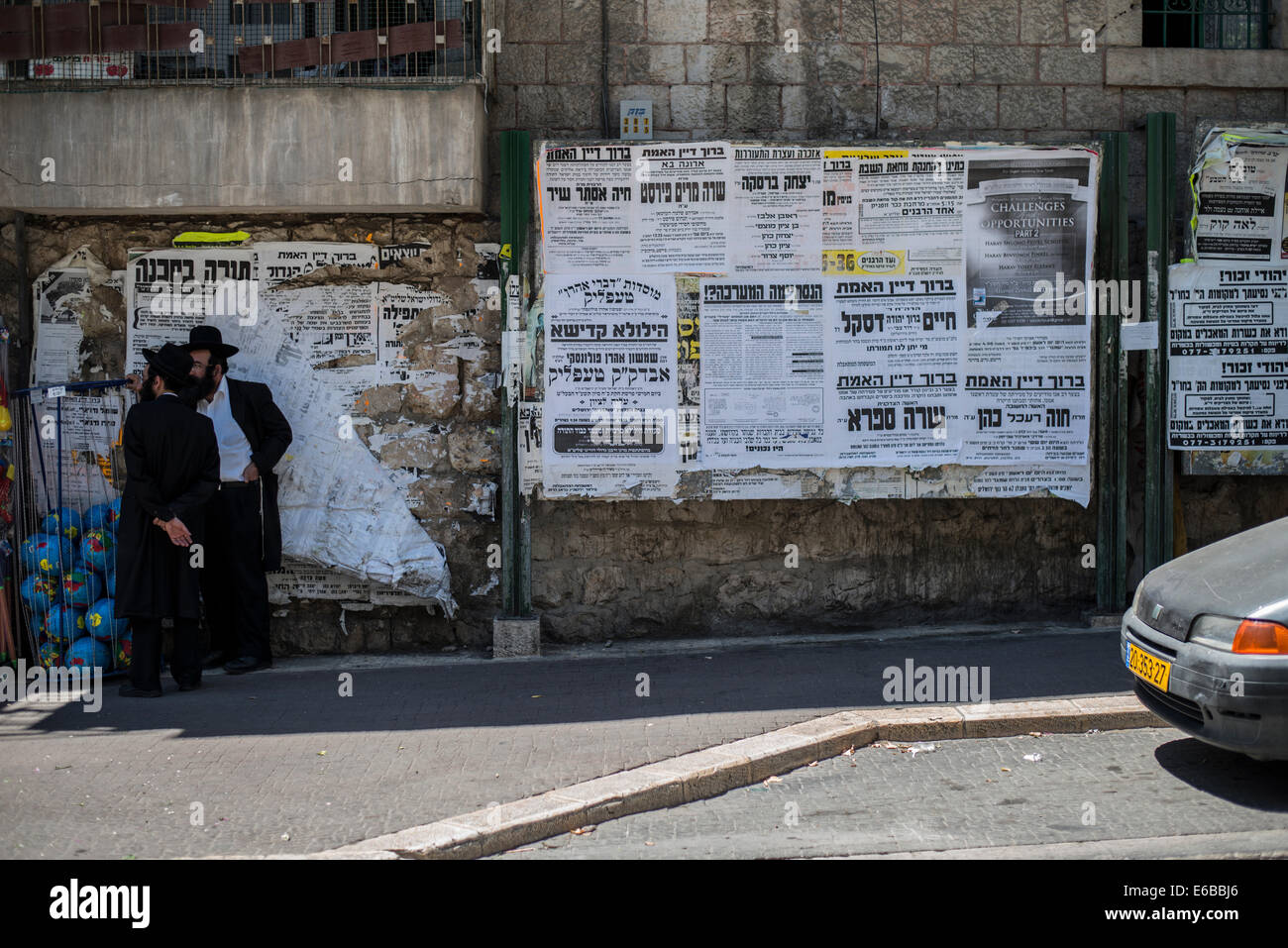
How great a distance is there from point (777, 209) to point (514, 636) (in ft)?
10.6

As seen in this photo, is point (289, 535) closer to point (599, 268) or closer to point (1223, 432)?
point (599, 268)

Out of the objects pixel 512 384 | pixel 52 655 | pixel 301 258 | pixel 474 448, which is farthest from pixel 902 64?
pixel 52 655

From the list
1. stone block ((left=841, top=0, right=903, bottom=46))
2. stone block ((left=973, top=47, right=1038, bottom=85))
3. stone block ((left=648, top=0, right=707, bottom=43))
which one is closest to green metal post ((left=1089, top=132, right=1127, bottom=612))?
stone block ((left=973, top=47, right=1038, bottom=85))

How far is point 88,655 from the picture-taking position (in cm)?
705

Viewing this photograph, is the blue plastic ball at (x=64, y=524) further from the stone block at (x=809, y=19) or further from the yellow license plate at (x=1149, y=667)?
the yellow license plate at (x=1149, y=667)

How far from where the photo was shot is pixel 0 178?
699cm

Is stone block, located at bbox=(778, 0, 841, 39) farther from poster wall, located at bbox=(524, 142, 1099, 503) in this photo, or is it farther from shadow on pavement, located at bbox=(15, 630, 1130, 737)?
shadow on pavement, located at bbox=(15, 630, 1130, 737)

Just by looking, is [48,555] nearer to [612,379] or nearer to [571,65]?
[612,379]

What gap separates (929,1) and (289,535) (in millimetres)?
5583

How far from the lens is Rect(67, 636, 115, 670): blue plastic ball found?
23.1ft

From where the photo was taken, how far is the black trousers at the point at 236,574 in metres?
7.15

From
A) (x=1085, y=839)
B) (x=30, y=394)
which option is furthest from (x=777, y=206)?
(x=30, y=394)

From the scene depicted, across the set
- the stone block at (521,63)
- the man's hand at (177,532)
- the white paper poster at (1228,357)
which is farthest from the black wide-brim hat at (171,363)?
the white paper poster at (1228,357)

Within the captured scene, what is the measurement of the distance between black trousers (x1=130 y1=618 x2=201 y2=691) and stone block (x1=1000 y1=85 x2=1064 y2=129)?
619cm
